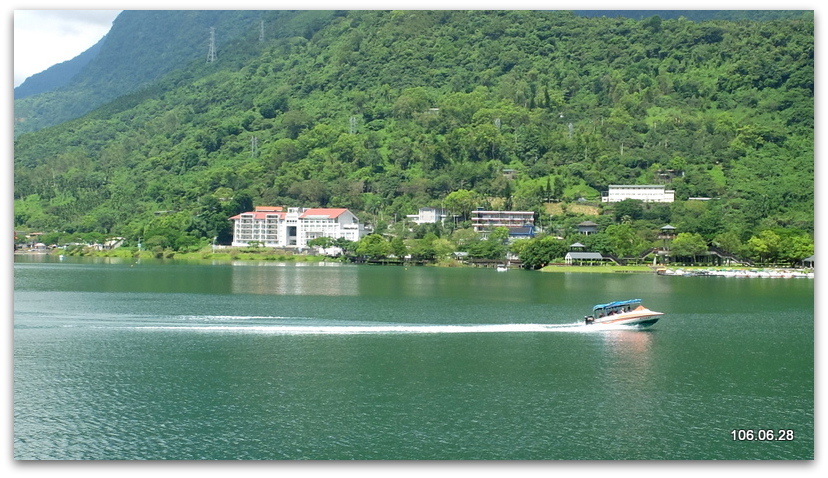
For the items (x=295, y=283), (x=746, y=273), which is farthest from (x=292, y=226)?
(x=746, y=273)

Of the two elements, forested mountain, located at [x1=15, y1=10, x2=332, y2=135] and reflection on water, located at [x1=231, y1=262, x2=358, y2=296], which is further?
forested mountain, located at [x1=15, y1=10, x2=332, y2=135]

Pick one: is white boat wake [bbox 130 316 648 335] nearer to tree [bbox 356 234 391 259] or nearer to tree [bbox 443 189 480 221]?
tree [bbox 356 234 391 259]

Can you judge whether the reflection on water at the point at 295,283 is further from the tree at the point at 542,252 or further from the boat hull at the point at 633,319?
the tree at the point at 542,252

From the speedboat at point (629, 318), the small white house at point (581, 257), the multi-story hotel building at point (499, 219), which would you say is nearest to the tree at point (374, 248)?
the multi-story hotel building at point (499, 219)

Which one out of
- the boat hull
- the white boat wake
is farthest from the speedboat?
the white boat wake

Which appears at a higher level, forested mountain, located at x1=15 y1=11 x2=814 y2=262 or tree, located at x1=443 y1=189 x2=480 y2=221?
forested mountain, located at x1=15 y1=11 x2=814 y2=262
